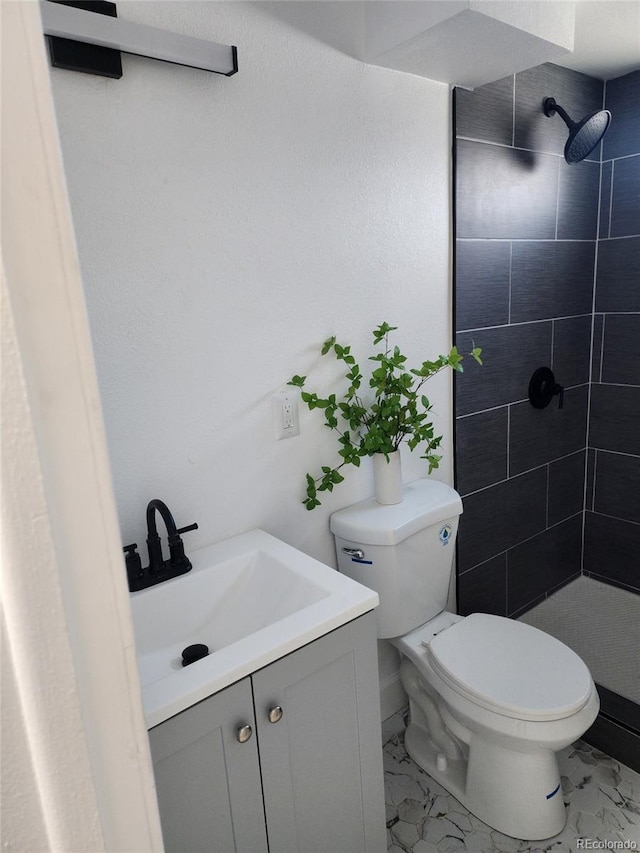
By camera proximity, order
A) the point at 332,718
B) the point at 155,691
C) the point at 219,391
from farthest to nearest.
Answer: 1. the point at 219,391
2. the point at 332,718
3. the point at 155,691

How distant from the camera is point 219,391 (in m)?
1.55

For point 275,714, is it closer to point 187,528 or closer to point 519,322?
point 187,528

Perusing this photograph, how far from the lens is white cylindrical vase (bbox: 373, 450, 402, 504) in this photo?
5.98 feet

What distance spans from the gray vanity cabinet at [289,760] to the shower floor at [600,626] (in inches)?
51.2

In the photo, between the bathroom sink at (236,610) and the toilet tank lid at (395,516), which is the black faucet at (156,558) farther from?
the toilet tank lid at (395,516)

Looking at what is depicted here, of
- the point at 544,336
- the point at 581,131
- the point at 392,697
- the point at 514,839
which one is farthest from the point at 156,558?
the point at 581,131

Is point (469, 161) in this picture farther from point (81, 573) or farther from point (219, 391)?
point (81, 573)

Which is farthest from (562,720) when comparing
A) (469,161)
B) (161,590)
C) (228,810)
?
(469,161)

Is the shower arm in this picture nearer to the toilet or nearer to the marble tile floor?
the toilet

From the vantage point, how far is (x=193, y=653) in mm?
1376

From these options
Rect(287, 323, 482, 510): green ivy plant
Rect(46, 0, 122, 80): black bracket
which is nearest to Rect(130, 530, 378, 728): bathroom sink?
Rect(287, 323, 482, 510): green ivy plant

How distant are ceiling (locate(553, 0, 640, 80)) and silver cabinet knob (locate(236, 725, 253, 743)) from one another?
6.56 feet

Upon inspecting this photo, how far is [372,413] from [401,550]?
16.1 inches

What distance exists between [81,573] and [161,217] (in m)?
1.08
